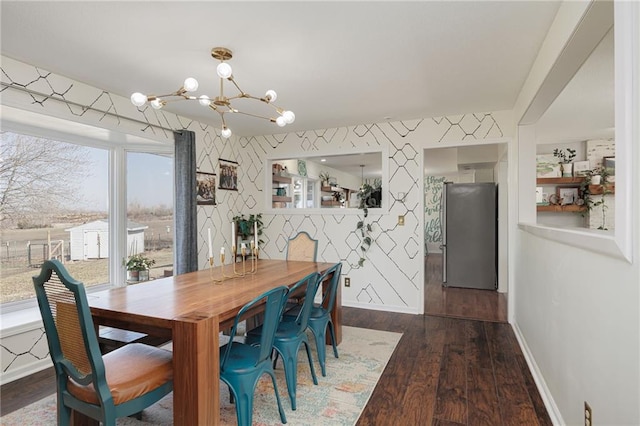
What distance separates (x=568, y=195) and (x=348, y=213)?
11.1ft

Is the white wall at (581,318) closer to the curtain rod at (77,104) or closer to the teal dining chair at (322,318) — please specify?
the teal dining chair at (322,318)

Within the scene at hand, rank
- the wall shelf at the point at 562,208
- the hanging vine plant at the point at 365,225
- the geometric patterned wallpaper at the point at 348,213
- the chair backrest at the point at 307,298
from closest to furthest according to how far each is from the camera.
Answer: the chair backrest at the point at 307,298 → the geometric patterned wallpaper at the point at 348,213 → the hanging vine plant at the point at 365,225 → the wall shelf at the point at 562,208

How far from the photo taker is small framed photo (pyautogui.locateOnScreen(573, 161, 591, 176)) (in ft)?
16.5

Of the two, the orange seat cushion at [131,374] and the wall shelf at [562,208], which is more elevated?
the wall shelf at [562,208]

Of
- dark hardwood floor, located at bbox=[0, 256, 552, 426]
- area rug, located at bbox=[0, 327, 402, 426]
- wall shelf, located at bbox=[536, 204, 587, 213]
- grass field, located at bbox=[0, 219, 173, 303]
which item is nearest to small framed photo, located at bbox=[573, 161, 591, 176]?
wall shelf, located at bbox=[536, 204, 587, 213]

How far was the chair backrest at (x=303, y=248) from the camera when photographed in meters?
3.72

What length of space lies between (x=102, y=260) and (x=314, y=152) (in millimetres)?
2923

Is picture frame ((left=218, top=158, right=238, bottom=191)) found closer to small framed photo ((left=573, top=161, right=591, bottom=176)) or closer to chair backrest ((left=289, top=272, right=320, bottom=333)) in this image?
chair backrest ((left=289, top=272, right=320, bottom=333))

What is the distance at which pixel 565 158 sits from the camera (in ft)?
16.9

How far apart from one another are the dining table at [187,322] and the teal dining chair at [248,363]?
11 cm

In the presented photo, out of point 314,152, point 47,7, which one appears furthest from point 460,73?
point 47,7

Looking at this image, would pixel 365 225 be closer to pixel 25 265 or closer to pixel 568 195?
pixel 568 195

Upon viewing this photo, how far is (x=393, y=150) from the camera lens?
445 cm

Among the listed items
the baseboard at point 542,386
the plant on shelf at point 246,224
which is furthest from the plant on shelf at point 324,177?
the baseboard at point 542,386
